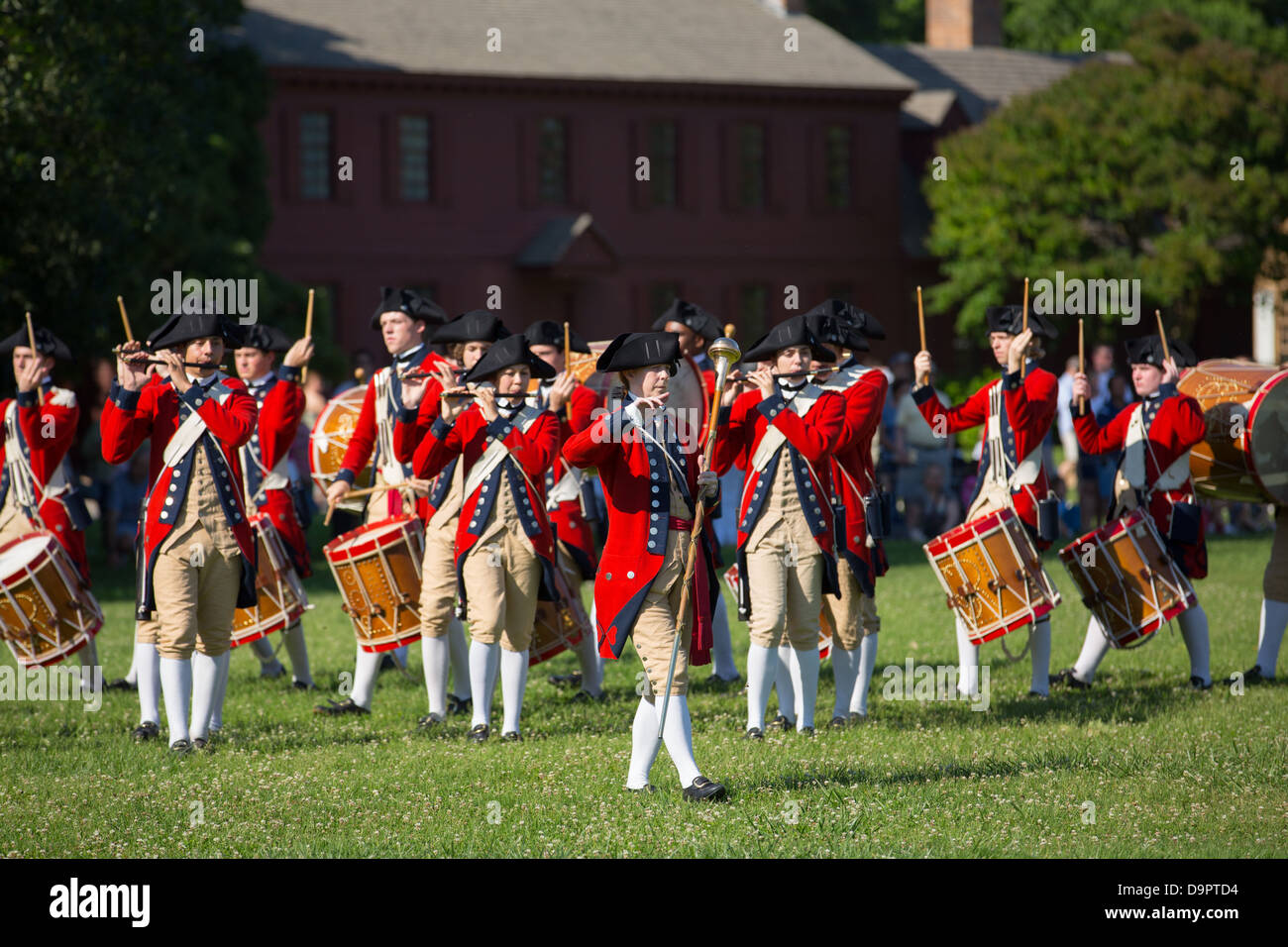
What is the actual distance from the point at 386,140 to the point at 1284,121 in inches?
741

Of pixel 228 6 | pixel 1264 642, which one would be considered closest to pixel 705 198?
pixel 228 6

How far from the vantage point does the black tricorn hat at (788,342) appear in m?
8.79

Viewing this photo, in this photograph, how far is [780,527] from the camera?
9.23 meters

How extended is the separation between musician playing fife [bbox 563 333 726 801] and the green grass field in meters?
0.35

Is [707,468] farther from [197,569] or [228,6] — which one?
[228,6]

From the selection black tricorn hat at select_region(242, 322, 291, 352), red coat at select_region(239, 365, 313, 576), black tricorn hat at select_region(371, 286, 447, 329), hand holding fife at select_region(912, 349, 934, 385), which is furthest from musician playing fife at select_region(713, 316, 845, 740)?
black tricorn hat at select_region(242, 322, 291, 352)

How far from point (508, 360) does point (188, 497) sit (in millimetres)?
1822

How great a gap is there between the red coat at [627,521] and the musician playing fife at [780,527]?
48.3 inches

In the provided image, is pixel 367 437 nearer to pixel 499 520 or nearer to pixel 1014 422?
pixel 499 520

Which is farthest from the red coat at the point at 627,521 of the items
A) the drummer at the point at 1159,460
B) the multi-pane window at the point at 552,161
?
the multi-pane window at the point at 552,161

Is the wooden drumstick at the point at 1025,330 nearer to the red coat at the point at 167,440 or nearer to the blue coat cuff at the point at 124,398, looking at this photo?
the red coat at the point at 167,440

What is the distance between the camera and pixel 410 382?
977 centimetres

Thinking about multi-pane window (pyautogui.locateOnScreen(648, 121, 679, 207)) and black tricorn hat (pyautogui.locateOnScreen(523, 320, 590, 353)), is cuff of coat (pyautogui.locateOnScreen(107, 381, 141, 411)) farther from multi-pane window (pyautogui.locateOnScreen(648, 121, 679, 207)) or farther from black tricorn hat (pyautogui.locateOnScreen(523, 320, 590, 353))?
multi-pane window (pyautogui.locateOnScreen(648, 121, 679, 207))

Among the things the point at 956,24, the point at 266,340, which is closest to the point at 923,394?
the point at 266,340
